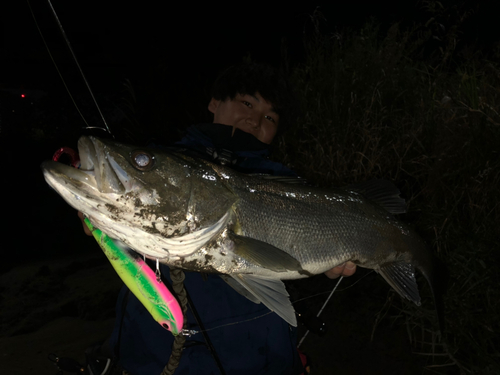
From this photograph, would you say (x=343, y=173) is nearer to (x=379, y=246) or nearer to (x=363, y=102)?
(x=363, y=102)

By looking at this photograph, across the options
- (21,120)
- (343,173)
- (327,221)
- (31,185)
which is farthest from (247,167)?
(21,120)

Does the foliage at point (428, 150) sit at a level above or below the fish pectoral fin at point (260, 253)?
below

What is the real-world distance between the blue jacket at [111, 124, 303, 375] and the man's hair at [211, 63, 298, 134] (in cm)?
147

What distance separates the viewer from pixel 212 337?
1781 mm

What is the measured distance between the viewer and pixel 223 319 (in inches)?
70.7

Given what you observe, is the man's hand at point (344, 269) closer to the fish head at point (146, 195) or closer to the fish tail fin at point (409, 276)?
→ the fish tail fin at point (409, 276)

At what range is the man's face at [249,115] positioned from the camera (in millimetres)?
2422

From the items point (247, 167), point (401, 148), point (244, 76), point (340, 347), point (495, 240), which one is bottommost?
point (340, 347)

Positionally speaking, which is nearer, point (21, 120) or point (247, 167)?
point (247, 167)

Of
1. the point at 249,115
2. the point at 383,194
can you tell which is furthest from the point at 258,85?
the point at 383,194

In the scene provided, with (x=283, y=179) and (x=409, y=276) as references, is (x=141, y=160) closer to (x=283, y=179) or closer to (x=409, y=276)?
(x=283, y=179)

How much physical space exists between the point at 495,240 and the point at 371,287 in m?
1.14

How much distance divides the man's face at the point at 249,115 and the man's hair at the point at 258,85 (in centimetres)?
4

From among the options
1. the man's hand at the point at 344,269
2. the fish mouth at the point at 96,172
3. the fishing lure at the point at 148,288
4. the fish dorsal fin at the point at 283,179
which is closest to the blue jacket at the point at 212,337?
the fishing lure at the point at 148,288
